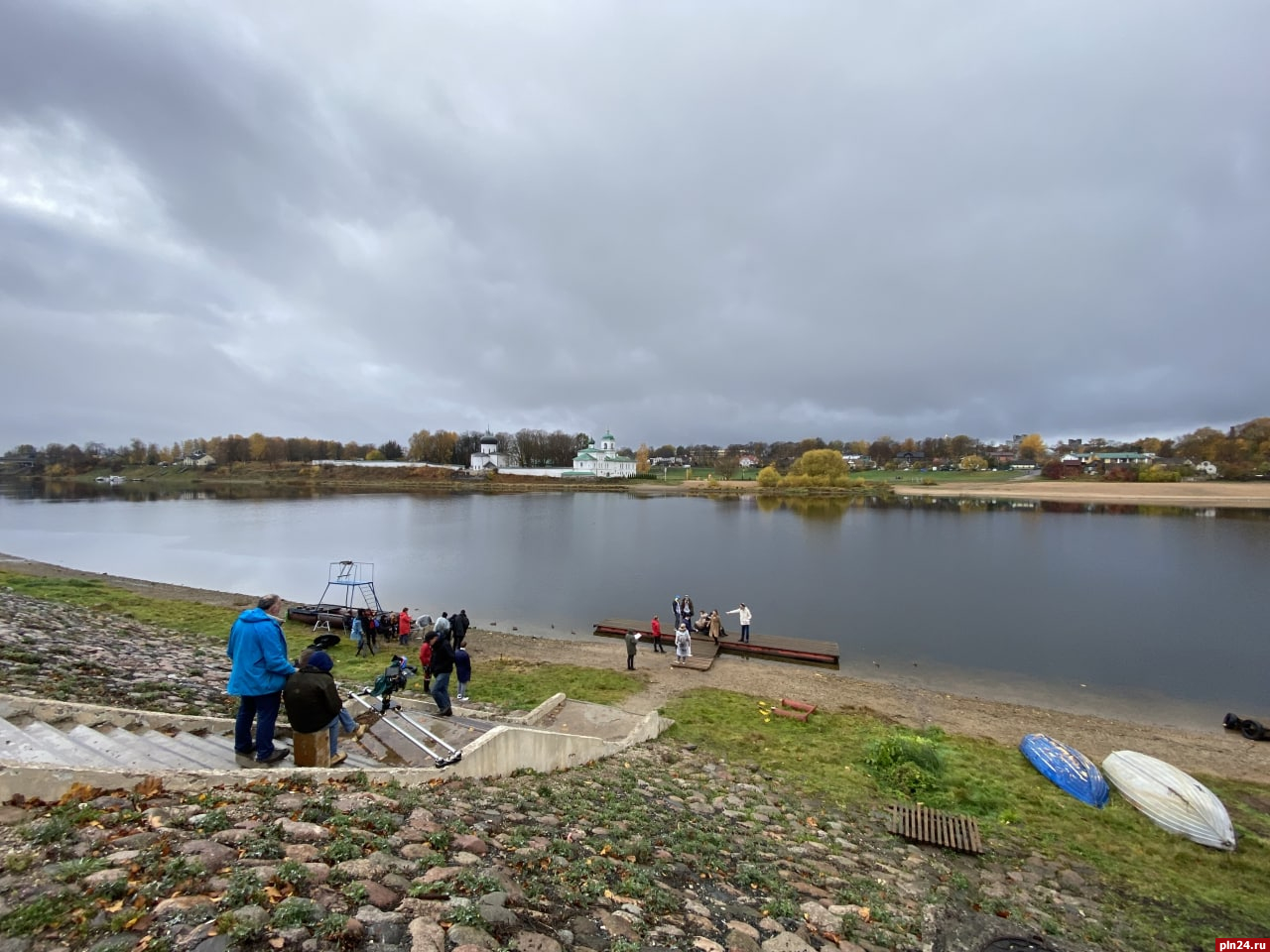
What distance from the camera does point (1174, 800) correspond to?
29.2ft

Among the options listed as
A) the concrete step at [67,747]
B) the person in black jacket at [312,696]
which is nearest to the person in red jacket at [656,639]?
the person in black jacket at [312,696]

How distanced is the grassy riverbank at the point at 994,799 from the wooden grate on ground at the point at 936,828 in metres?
0.26

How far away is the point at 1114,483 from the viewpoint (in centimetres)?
11794

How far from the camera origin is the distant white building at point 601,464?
163 m

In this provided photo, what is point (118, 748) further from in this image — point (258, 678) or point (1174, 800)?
point (1174, 800)

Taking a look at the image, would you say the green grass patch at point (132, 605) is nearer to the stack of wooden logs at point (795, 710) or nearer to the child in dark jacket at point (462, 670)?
the child in dark jacket at point (462, 670)

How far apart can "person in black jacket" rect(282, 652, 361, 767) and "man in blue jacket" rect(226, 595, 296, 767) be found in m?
0.18

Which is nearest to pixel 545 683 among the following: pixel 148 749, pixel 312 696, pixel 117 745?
pixel 312 696

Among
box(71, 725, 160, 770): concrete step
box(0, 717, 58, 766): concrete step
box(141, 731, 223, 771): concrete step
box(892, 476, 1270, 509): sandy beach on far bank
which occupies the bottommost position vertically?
box(141, 731, 223, 771): concrete step

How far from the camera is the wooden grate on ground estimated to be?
292 inches

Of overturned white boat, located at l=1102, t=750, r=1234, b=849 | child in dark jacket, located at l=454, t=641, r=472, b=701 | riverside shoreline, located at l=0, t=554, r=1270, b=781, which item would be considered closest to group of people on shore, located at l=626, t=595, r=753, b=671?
riverside shoreline, located at l=0, t=554, r=1270, b=781

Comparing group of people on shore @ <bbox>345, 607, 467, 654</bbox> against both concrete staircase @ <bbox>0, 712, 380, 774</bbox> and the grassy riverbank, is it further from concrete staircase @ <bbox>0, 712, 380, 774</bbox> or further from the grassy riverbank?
concrete staircase @ <bbox>0, 712, 380, 774</bbox>

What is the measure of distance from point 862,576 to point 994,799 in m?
27.9

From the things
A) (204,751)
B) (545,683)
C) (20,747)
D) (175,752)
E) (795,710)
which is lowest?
(795,710)
